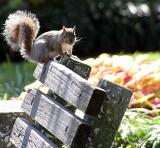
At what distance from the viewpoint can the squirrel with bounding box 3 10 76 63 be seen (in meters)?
5.16

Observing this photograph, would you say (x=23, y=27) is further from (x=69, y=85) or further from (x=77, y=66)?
(x=69, y=85)

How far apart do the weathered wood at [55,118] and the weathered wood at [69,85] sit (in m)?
0.08

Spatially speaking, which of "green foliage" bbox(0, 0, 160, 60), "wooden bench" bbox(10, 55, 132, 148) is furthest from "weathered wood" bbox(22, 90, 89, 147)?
"green foliage" bbox(0, 0, 160, 60)

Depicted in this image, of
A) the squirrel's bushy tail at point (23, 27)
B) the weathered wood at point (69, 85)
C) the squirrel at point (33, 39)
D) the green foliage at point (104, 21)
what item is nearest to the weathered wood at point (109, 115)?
the weathered wood at point (69, 85)

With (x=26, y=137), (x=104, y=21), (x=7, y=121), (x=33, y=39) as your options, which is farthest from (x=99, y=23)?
(x=26, y=137)

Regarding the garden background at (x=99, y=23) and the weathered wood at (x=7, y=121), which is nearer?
the weathered wood at (x=7, y=121)

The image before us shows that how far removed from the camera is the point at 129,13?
14336 millimetres

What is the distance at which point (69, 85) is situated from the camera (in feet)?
13.8

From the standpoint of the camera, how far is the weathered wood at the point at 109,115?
3.97 metres

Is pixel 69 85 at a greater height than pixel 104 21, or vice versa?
pixel 69 85

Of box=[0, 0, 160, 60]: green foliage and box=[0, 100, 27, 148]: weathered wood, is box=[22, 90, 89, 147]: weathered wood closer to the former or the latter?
box=[0, 100, 27, 148]: weathered wood

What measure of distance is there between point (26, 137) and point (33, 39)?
39.2 inches

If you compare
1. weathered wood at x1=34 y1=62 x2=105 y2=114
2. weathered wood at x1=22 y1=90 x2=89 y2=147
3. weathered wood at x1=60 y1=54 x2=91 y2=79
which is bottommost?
weathered wood at x1=22 y1=90 x2=89 y2=147

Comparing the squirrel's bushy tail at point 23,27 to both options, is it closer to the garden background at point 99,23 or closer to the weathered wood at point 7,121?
the weathered wood at point 7,121
